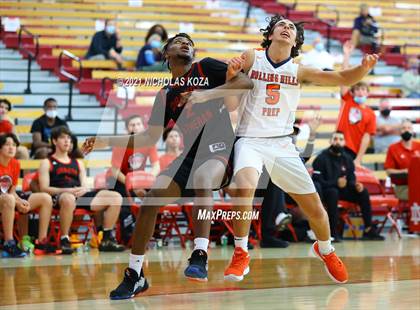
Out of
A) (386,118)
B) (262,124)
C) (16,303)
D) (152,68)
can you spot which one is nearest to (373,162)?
(386,118)

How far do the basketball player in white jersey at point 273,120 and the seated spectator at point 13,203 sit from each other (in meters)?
3.89

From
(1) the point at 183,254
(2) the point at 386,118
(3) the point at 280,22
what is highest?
(3) the point at 280,22

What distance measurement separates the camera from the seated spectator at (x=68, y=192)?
10109 millimetres

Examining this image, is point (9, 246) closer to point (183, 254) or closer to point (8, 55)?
point (183, 254)

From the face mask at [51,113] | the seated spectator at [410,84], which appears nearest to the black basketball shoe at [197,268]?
the face mask at [51,113]

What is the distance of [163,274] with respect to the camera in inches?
317

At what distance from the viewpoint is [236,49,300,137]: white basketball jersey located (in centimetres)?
655

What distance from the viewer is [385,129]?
14516 millimetres

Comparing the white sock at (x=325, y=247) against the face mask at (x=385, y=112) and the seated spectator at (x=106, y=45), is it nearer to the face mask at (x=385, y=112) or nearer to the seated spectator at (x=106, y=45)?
the face mask at (x=385, y=112)

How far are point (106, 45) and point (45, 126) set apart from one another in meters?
3.56

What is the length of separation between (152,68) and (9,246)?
527 cm

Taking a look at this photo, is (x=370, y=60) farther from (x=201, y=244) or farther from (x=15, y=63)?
(x=15, y=63)

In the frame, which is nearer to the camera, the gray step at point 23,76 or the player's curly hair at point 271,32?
the player's curly hair at point 271,32

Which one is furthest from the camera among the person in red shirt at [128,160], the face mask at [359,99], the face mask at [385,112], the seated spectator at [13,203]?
the face mask at [385,112]
